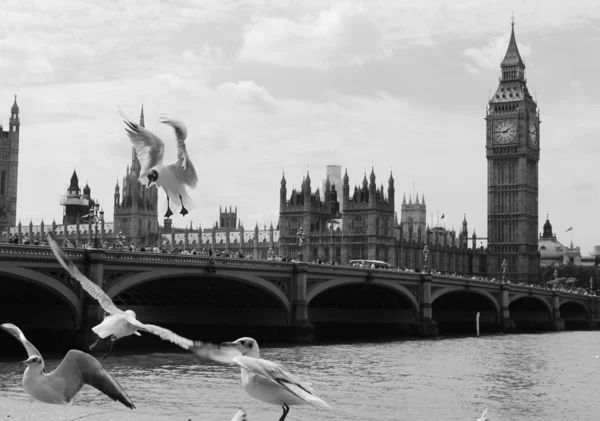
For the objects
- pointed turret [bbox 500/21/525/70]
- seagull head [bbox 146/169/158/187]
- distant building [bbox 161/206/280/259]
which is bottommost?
seagull head [bbox 146/169/158/187]

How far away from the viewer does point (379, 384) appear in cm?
3678

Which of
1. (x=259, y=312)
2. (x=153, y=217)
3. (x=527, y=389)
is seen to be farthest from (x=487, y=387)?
(x=153, y=217)

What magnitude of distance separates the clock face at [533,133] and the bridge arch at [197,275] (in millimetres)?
99127

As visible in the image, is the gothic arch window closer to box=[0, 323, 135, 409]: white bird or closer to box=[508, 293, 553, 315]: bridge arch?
box=[508, 293, 553, 315]: bridge arch

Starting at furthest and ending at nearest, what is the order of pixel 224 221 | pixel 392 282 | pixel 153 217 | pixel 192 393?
pixel 224 221
pixel 153 217
pixel 392 282
pixel 192 393

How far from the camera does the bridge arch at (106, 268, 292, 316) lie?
4659 cm

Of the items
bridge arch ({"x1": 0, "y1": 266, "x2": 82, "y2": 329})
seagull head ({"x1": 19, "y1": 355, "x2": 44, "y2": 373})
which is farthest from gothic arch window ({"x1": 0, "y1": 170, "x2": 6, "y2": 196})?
seagull head ({"x1": 19, "y1": 355, "x2": 44, "y2": 373})

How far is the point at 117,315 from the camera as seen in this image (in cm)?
1101

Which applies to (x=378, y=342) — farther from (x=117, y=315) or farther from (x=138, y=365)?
(x=117, y=315)

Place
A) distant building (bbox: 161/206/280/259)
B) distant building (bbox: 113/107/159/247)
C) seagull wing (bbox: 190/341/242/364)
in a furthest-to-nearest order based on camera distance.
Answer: distant building (bbox: 113/107/159/247) < distant building (bbox: 161/206/280/259) < seagull wing (bbox: 190/341/242/364)

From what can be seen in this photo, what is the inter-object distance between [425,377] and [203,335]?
24.2m

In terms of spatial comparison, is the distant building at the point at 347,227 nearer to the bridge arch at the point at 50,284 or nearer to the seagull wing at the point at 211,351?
the bridge arch at the point at 50,284

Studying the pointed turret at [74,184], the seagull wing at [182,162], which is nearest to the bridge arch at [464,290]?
the seagull wing at [182,162]

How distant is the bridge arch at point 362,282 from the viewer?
62.8 m
